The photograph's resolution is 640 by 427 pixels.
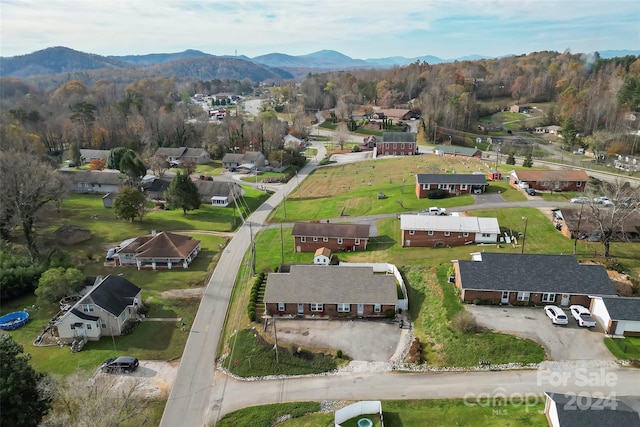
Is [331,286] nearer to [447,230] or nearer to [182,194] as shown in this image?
[447,230]

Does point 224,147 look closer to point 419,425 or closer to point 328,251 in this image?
point 328,251

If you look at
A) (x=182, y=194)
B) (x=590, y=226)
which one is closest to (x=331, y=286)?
(x=590, y=226)

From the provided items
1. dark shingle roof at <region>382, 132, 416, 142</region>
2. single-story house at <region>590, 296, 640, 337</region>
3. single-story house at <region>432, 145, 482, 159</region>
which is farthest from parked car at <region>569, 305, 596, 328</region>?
dark shingle roof at <region>382, 132, 416, 142</region>

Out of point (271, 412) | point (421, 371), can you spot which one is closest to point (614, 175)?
point (421, 371)

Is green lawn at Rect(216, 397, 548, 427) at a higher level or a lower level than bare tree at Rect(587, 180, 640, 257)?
lower

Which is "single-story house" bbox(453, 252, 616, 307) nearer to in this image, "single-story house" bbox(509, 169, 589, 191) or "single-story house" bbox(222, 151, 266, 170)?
"single-story house" bbox(509, 169, 589, 191)

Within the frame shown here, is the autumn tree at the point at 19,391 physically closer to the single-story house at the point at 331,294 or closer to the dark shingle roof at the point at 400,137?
the single-story house at the point at 331,294
